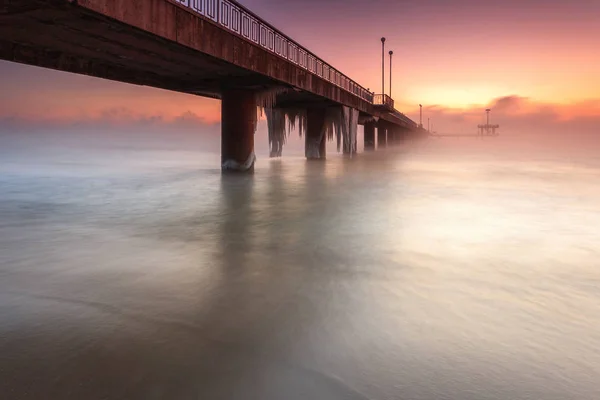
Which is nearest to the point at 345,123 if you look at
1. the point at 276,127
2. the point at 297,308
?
the point at 276,127

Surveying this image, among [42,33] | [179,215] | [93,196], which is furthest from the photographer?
[93,196]

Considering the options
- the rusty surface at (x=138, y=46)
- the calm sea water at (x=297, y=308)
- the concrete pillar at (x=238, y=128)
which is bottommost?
the calm sea water at (x=297, y=308)

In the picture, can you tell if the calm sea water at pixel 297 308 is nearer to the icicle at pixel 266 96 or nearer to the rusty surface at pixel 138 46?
the rusty surface at pixel 138 46

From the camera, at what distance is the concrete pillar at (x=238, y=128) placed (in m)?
24.0

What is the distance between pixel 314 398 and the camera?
3.11 meters

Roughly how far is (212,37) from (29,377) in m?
14.0

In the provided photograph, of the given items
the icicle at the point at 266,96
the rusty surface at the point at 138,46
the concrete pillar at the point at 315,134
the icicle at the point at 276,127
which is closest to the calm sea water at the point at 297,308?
the rusty surface at the point at 138,46

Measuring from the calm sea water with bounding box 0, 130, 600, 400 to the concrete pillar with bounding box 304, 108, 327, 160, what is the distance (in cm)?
3035

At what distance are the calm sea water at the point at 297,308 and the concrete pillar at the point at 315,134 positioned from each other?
30346 mm

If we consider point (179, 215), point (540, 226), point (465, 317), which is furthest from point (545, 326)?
point (179, 215)

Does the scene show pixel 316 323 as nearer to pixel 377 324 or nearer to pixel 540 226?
pixel 377 324

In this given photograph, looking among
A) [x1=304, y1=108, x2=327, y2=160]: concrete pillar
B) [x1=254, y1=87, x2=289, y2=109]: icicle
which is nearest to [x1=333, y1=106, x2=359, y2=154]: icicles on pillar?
[x1=304, y1=108, x2=327, y2=160]: concrete pillar

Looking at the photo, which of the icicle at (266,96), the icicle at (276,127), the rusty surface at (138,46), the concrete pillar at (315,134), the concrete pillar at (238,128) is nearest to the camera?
the rusty surface at (138,46)

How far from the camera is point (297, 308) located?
16.0 ft
